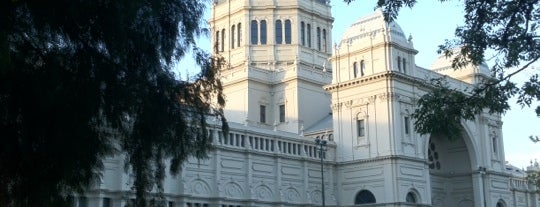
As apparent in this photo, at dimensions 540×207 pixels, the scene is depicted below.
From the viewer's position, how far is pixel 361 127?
56.6 m

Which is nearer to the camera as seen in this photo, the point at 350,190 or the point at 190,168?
the point at 190,168

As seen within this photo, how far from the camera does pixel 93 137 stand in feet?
65.4

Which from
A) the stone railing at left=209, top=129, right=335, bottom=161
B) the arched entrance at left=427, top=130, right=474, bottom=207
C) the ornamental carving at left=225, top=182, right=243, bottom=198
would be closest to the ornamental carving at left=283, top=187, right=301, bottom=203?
the stone railing at left=209, top=129, right=335, bottom=161

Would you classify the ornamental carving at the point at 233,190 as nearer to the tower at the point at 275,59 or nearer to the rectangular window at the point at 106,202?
the rectangular window at the point at 106,202

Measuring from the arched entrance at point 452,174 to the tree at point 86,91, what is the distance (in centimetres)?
4484

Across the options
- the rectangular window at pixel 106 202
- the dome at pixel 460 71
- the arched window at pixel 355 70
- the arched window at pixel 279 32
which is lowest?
the rectangular window at pixel 106 202

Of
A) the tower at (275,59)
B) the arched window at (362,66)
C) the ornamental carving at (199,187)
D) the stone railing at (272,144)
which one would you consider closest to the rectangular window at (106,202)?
the ornamental carving at (199,187)

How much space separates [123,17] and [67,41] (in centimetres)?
217

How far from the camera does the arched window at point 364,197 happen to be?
5494 cm

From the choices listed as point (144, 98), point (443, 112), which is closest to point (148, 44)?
point (144, 98)

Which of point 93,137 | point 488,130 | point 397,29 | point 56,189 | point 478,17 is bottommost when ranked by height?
point 56,189

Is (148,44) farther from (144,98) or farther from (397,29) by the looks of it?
(397,29)

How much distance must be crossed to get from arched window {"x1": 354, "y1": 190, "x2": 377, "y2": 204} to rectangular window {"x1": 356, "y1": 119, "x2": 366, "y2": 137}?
4.50m

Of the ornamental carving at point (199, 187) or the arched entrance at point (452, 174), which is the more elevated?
the arched entrance at point (452, 174)
